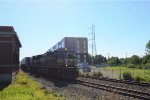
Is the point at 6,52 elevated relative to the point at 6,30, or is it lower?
lower

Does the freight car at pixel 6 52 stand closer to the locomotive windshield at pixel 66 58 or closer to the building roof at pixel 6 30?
the building roof at pixel 6 30

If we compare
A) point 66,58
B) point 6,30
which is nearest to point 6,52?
point 6,30

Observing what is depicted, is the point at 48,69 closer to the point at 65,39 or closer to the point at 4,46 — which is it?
the point at 4,46

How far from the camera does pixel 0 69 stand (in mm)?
27516

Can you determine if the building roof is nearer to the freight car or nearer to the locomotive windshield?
the freight car

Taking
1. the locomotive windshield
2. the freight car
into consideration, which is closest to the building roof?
the freight car

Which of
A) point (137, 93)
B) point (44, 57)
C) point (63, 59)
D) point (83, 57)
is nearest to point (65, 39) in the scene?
point (83, 57)

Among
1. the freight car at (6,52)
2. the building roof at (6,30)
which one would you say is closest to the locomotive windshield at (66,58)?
the freight car at (6,52)

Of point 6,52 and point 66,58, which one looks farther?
point 66,58

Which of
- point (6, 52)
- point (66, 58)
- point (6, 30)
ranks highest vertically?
point (6, 30)

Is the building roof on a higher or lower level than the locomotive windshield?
higher

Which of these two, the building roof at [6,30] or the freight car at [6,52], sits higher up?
the building roof at [6,30]

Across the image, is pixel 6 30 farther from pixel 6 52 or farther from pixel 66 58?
pixel 66 58

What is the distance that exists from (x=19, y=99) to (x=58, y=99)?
7.10 feet
